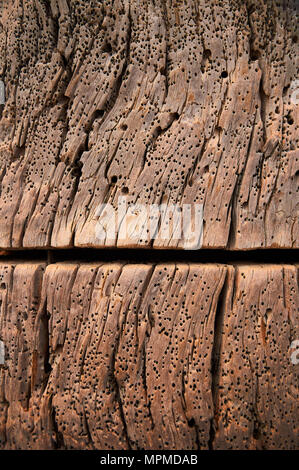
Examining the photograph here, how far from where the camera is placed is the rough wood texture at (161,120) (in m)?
1.97

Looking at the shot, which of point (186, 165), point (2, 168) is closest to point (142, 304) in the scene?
point (186, 165)

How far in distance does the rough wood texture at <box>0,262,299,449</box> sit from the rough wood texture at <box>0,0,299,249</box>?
8.2 inches

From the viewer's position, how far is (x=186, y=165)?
1982 mm

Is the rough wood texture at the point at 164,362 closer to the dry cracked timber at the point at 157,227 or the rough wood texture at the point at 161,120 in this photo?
the dry cracked timber at the point at 157,227

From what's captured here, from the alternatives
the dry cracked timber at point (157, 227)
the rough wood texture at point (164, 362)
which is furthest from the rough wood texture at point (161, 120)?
the rough wood texture at point (164, 362)

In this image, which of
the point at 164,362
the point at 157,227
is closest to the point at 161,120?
the point at 157,227

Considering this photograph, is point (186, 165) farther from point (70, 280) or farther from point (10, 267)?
point (10, 267)

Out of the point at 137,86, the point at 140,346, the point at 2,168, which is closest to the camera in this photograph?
the point at 140,346

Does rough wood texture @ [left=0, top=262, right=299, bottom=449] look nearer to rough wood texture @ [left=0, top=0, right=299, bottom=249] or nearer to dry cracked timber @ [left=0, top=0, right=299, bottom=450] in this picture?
dry cracked timber @ [left=0, top=0, right=299, bottom=450]

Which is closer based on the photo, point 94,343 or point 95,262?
point 94,343

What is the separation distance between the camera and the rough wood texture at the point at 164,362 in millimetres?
A: 1881

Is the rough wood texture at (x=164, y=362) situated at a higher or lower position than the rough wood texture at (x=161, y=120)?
lower

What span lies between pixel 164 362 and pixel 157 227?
25.5 inches

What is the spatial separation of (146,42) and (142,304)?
133 centimetres
